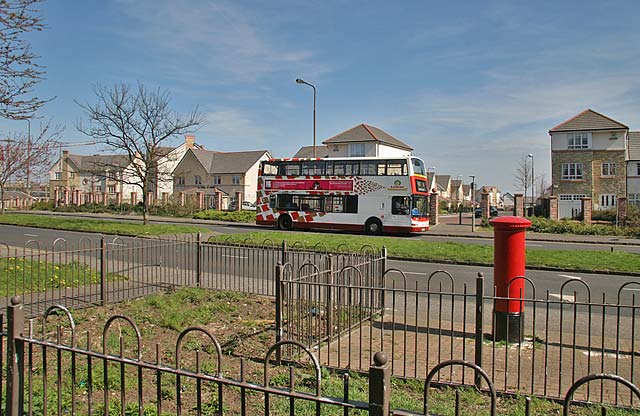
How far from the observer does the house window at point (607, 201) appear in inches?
2072

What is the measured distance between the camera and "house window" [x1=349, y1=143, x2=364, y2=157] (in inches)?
2576

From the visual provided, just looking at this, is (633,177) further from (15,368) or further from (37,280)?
(15,368)

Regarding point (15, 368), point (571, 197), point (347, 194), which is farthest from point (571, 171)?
point (15, 368)

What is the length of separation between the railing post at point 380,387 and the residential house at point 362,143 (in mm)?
62265

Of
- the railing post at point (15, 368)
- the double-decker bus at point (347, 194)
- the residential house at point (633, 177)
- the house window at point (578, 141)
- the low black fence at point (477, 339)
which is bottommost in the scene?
the low black fence at point (477, 339)

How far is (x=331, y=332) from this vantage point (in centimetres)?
733

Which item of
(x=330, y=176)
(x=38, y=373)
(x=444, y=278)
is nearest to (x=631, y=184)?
(x=330, y=176)

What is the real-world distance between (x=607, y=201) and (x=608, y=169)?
132 inches

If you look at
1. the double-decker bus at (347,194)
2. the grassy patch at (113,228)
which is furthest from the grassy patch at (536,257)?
the grassy patch at (113,228)

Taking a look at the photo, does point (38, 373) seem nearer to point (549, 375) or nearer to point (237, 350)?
point (237, 350)

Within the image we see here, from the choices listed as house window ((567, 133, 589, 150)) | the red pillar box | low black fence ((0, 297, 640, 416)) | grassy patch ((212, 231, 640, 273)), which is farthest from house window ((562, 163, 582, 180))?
low black fence ((0, 297, 640, 416))

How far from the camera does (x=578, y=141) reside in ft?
174

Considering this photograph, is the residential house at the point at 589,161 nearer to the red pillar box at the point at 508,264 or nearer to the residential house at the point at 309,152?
the residential house at the point at 309,152

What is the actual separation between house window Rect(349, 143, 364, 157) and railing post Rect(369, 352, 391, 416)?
63463mm
